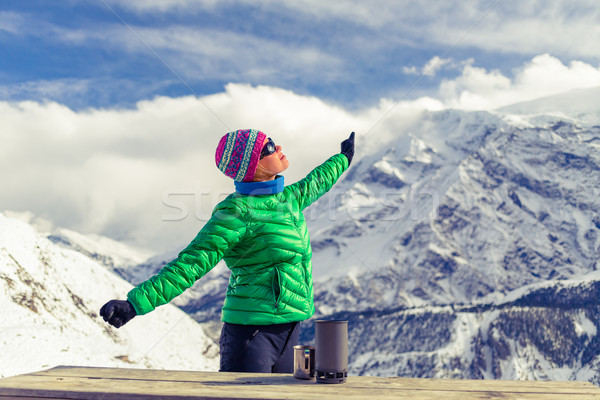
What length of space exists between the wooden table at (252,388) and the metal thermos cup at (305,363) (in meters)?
0.06

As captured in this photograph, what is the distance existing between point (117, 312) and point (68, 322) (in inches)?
251

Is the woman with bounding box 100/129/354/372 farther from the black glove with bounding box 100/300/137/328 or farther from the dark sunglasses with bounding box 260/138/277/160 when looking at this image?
the black glove with bounding box 100/300/137/328

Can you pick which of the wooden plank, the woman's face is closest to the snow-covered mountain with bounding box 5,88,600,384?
the woman's face

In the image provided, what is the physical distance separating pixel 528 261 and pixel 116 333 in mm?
90513

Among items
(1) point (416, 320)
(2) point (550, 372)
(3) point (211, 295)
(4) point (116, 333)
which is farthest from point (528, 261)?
(4) point (116, 333)

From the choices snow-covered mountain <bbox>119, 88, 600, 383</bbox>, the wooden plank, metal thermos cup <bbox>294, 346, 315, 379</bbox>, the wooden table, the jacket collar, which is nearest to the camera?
the wooden table

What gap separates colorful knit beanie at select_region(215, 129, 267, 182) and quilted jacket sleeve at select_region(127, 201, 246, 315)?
472 mm

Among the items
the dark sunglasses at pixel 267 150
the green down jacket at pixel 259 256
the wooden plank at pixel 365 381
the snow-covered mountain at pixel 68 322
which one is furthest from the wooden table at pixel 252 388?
the snow-covered mountain at pixel 68 322

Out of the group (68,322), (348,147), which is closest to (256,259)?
(348,147)

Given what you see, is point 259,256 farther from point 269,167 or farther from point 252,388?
point 252,388

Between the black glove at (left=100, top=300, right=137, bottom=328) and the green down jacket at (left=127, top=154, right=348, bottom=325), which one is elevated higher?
the green down jacket at (left=127, top=154, right=348, bottom=325)

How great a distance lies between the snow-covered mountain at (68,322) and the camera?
786 cm

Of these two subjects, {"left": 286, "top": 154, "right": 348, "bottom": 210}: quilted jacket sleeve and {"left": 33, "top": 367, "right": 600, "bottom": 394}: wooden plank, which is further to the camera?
{"left": 286, "top": 154, "right": 348, "bottom": 210}: quilted jacket sleeve

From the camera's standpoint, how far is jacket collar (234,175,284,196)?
15.1 ft
